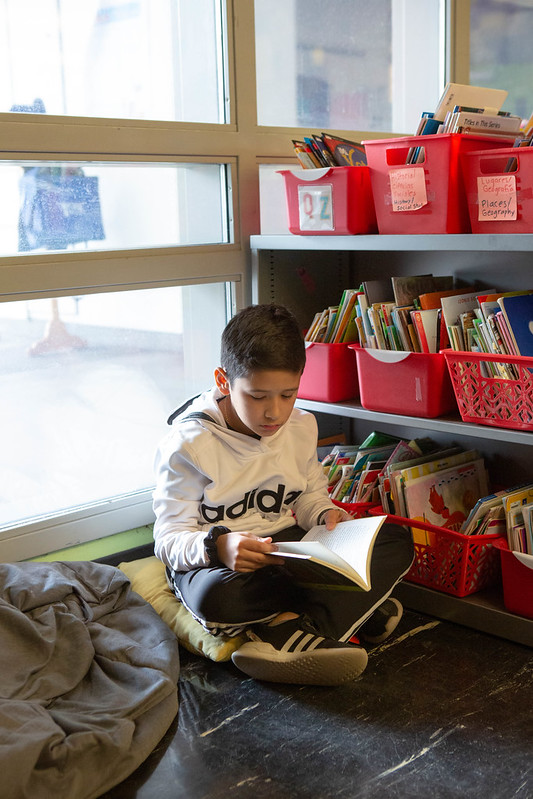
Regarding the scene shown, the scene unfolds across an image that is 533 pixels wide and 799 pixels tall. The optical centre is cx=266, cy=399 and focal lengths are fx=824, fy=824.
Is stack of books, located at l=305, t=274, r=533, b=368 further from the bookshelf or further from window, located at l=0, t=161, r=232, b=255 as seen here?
window, located at l=0, t=161, r=232, b=255

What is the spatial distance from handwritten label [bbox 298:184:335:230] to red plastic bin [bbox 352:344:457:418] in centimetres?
32

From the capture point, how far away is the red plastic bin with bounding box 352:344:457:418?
6.16ft

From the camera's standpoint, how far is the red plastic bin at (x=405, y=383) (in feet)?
6.16

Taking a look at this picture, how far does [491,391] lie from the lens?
1744mm

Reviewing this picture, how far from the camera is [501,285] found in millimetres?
2098

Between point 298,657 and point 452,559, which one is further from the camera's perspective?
point 452,559

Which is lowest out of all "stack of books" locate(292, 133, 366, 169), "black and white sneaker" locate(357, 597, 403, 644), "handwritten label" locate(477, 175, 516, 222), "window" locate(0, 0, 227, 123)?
"black and white sneaker" locate(357, 597, 403, 644)

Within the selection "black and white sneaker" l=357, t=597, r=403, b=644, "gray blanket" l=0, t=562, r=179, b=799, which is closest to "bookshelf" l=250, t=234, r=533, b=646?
"black and white sneaker" l=357, t=597, r=403, b=644

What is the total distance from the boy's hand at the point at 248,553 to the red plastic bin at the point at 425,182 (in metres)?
0.81

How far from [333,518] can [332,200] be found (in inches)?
30.7

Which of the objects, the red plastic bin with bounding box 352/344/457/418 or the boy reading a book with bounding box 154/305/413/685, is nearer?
the boy reading a book with bounding box 154/305/413/685

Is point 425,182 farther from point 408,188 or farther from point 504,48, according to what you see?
point 504,48

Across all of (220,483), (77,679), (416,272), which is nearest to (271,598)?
(220,483)

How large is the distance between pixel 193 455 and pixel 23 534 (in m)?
0.53
